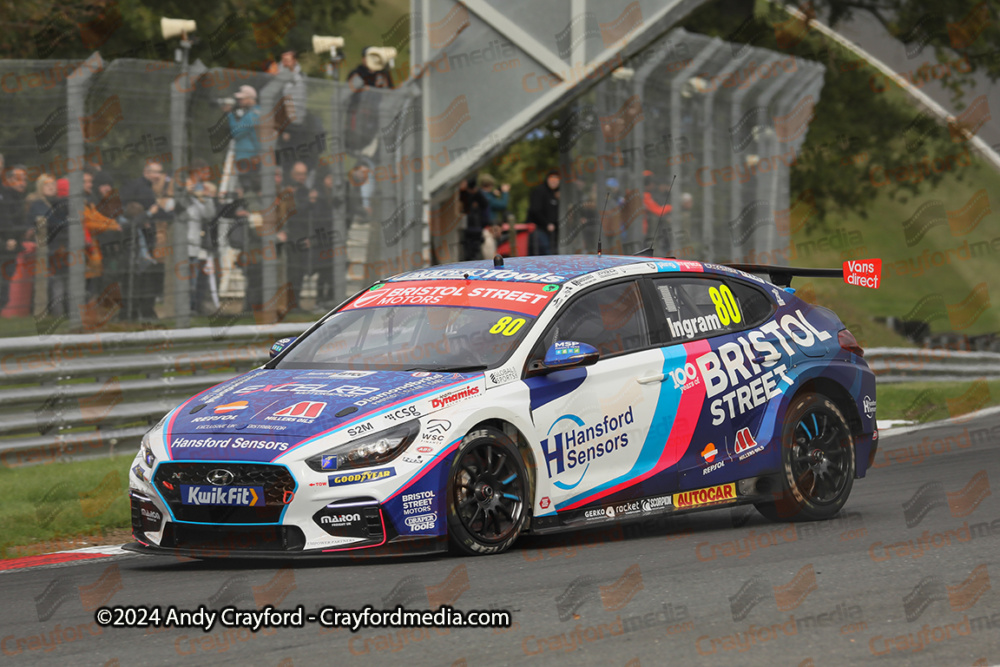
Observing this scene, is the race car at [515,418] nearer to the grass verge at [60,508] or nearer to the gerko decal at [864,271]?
the gerko decal at [864,271]

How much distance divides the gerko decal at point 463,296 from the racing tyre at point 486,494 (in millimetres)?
980

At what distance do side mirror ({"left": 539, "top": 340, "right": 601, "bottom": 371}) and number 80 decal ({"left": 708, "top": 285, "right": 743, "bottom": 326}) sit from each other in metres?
1.50

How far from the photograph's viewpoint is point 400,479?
7.19m

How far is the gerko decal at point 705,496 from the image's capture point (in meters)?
8.50

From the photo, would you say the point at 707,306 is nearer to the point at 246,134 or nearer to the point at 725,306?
the point at 725,306

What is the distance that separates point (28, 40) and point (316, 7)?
316 inches

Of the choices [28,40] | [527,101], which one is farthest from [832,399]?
[28,40]

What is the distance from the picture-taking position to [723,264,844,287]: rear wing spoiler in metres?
9.83

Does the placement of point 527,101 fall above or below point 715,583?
above

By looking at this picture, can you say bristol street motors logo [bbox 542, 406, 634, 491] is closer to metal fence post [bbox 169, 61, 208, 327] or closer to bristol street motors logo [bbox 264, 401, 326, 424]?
bristol street motors logo [bbox 264, 401, 326, 424]

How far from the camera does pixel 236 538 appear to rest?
7223 mm

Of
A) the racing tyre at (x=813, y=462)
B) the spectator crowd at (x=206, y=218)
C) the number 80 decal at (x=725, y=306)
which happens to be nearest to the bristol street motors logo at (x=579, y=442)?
the number 80 decal at (x=725, y=306)

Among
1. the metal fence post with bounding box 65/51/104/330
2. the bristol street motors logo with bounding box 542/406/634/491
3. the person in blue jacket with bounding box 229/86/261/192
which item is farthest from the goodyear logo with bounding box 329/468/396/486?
the person in blue jacket with bounding box 229/86/261/192

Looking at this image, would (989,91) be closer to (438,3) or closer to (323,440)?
(438,3)
